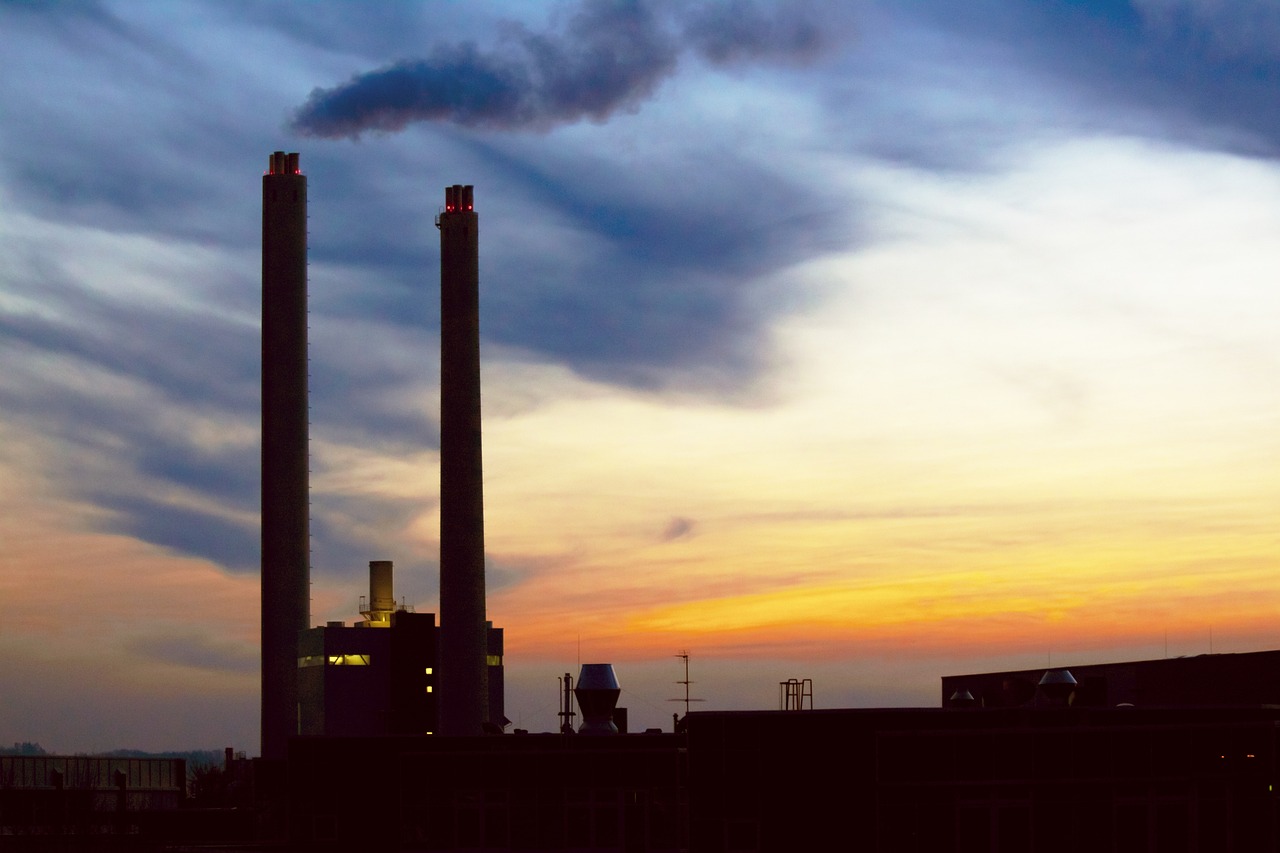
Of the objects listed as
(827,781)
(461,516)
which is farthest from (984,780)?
(461,516)

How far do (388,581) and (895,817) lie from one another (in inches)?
3299

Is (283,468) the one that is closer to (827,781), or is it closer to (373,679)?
(373,679)

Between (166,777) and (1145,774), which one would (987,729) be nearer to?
(1145,774)

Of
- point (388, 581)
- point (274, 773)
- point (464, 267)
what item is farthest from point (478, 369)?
point (274, 773)

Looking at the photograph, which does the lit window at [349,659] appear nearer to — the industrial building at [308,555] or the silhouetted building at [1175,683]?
the industrial building at [308,555]

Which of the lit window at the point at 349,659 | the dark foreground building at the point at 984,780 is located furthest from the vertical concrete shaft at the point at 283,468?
the dark foreground building at the point at 984,780

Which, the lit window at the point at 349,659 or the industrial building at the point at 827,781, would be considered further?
the lit window at the point at 349,659

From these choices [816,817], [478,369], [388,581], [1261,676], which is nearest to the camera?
[816,817]

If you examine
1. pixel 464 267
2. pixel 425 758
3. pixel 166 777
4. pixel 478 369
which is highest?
pixel 464 267

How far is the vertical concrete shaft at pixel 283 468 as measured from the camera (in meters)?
107

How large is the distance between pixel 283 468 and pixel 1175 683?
5613cm

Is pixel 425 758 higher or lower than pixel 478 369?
lower

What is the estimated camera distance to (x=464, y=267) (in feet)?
343

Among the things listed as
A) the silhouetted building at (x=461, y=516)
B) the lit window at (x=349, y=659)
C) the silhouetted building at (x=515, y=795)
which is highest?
the silhouetted building at (x=461, y=516)
